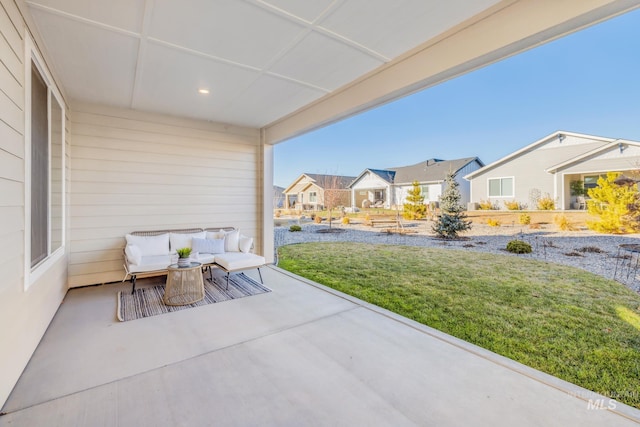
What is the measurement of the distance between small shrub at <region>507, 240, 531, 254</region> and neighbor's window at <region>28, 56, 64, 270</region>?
4.34 m

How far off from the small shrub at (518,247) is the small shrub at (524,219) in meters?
0.20

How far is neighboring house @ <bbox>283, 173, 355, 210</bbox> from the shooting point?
193 inches

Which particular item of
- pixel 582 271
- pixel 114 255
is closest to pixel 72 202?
pixel 114 255

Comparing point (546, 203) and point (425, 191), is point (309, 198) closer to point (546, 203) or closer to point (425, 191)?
point (425, 191)

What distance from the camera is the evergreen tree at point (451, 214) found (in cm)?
323

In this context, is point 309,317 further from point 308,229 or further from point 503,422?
point 308,229

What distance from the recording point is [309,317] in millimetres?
3133

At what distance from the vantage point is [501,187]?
288cm

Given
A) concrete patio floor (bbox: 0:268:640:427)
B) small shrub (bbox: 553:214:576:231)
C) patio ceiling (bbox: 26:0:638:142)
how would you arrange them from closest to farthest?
1. concrete patio floor (bbox: 0:268:640:427)
2. patio ceiling (bbox: 26:0:638:142)
3. small shrub (bbox: 553:214:576:231)

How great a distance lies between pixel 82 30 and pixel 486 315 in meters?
4.46

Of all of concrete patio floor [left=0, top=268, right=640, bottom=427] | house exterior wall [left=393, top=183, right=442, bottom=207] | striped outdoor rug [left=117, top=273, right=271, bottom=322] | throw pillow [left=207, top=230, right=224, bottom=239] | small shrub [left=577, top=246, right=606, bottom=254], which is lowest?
concrete patio floor [left=0, top=268, right=640, bottom=427]

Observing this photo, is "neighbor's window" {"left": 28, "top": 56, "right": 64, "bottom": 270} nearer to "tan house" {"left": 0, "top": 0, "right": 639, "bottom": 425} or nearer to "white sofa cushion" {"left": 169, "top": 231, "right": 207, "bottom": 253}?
"tan house" {"left": 0, "top": 0, "right": 639, "bottom": 425}

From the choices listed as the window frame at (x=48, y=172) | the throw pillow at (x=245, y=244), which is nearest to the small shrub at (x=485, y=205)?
the throw pillow at (x=245, y=244)

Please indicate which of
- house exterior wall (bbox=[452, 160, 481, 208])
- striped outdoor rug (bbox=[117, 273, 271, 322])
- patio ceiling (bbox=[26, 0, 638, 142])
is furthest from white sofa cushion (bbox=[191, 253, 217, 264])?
house exterior wall (bbox=[452, 160, 481, 208])
